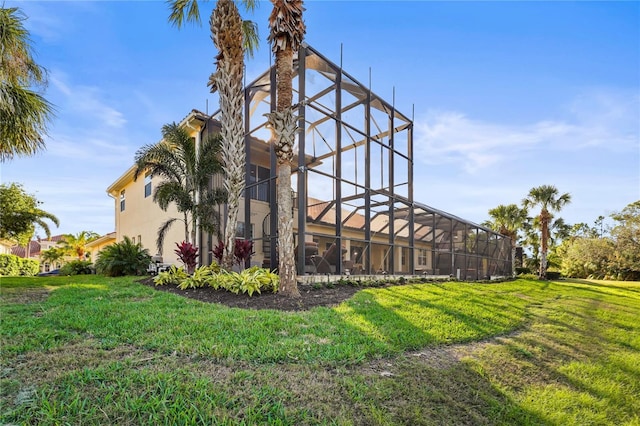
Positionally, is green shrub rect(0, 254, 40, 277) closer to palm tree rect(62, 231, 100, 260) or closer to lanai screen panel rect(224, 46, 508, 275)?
palm tree rect(62, 231, 100, 260)

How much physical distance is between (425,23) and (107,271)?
1463 centimetres

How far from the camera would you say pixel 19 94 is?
9.81 metres

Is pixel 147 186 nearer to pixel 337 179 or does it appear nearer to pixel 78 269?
pixel 78 269

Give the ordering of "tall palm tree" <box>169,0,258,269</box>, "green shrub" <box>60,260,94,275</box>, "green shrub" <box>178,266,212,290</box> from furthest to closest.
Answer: "green shrub" <box>60,260,94,275</box>, "tall palm tree" <box>169,0,258,269</box>, "green shrub" <box>178,266,212,290</box>

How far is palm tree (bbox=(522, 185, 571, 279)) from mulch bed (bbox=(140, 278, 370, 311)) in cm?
2723

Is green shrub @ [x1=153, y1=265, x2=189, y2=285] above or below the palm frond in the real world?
below

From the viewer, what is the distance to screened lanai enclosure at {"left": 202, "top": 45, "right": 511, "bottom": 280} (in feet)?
35.8

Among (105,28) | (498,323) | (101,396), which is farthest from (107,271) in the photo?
(498,323)

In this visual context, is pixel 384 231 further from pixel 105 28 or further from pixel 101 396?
pixel 101 396

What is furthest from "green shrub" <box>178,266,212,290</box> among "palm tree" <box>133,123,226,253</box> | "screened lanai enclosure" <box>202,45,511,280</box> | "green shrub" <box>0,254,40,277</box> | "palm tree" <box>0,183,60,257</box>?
"green shrub" <box>0,254,40,277</box>

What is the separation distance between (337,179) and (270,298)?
5809mm

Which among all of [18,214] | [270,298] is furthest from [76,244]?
[270,298]

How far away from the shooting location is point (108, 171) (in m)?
20.8

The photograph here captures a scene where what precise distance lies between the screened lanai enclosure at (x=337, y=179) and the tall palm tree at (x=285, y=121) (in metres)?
1.82
